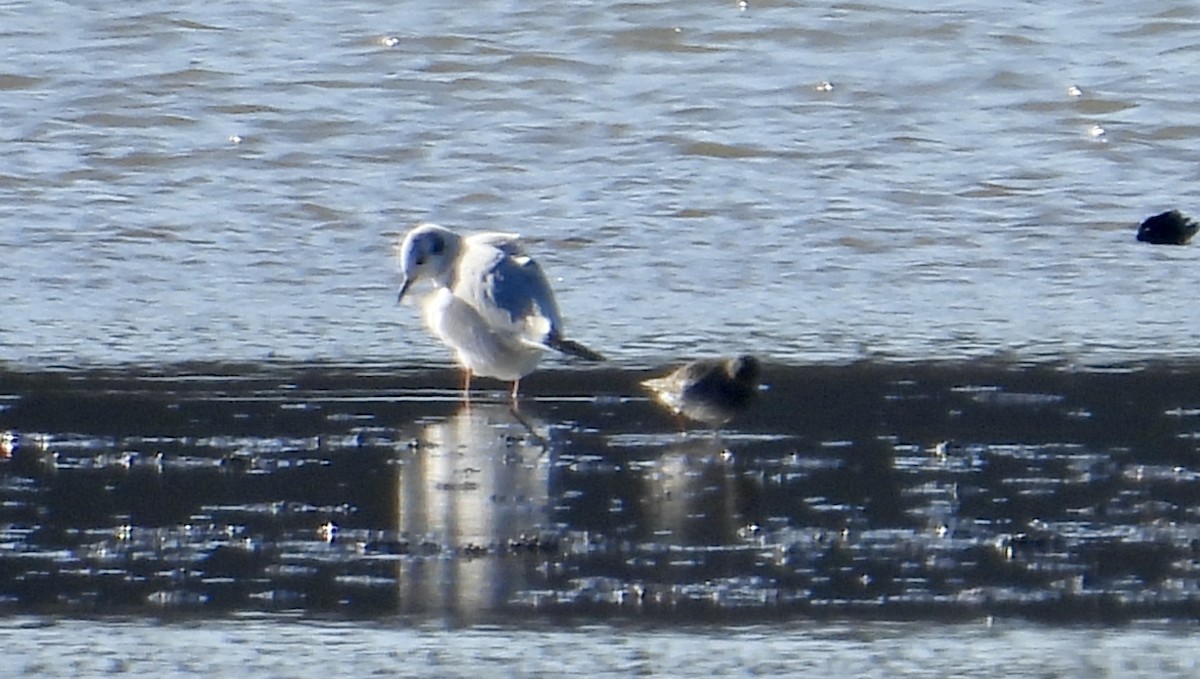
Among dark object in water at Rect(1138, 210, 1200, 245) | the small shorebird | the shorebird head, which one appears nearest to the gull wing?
the small shorebird

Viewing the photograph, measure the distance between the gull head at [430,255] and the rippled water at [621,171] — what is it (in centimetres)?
23

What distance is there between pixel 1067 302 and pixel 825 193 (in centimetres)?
179

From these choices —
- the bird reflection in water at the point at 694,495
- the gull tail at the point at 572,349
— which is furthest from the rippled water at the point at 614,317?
the gull tail at the point at 572,349

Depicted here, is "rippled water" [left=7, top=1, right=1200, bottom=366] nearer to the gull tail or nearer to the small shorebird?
the small shorebird

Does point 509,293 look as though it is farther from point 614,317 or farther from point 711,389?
point 711,389

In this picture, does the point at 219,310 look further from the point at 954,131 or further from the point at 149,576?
the point at 954,131

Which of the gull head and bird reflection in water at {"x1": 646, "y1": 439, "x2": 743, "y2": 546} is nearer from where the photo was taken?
bird reflection in water at {"x1": 646, "y1": 439, "x2": 743, "y2": 546}

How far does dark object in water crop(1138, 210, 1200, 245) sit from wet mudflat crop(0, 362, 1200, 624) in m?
1.92

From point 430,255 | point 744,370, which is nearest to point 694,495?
point 744,370

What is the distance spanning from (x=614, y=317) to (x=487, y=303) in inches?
29.5

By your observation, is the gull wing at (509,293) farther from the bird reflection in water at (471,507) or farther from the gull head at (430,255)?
the bird reflection in water at (471,507)

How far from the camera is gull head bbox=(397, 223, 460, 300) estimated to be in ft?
24.2

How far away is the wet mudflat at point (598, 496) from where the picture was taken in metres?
4.80

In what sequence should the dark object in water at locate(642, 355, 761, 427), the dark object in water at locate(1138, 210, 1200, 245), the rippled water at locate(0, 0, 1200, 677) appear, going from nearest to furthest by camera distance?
the rippled water at locate(0, 0, 1200, 677) < the dark object in water at locate(642, 355, 761, 427) < the dark object in water at locate(1138, 210, 1200, 245)
